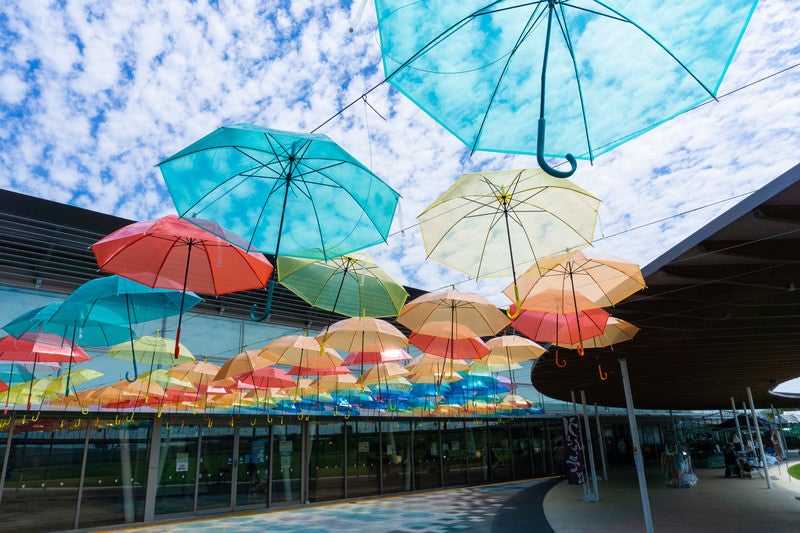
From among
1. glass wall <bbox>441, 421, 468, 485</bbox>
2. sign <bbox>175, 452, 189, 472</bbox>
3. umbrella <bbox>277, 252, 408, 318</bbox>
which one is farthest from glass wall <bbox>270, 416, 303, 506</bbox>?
umbrella <bbox>277, 252, 408, 318</bbox>

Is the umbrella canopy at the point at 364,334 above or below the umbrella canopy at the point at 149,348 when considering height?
below

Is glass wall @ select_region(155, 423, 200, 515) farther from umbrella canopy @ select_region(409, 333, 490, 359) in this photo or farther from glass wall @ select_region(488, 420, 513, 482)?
glass wall @ select_region(488, 420, 513, 482)

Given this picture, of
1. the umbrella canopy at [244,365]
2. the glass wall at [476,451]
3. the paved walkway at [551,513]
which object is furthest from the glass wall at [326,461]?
the umbrella canopy at [244,365]

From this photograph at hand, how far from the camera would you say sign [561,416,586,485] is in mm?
16469

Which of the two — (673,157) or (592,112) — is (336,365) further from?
(592,112)

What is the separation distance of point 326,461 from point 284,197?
58.7 ft

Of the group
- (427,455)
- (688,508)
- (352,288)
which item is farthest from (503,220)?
(427,455)

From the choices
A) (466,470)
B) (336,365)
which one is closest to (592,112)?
(336,365)

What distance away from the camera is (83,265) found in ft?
48.6

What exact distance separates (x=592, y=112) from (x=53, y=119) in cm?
733

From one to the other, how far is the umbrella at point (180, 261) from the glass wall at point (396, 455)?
17512 mm

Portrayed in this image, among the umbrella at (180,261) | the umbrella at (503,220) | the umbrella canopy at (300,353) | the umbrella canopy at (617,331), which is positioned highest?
the umbrella at (503,220)

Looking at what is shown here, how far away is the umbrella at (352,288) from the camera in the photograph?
8570 millimetres

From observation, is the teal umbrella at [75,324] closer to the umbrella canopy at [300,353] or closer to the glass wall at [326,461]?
the umbrella canopy at [300,353]
